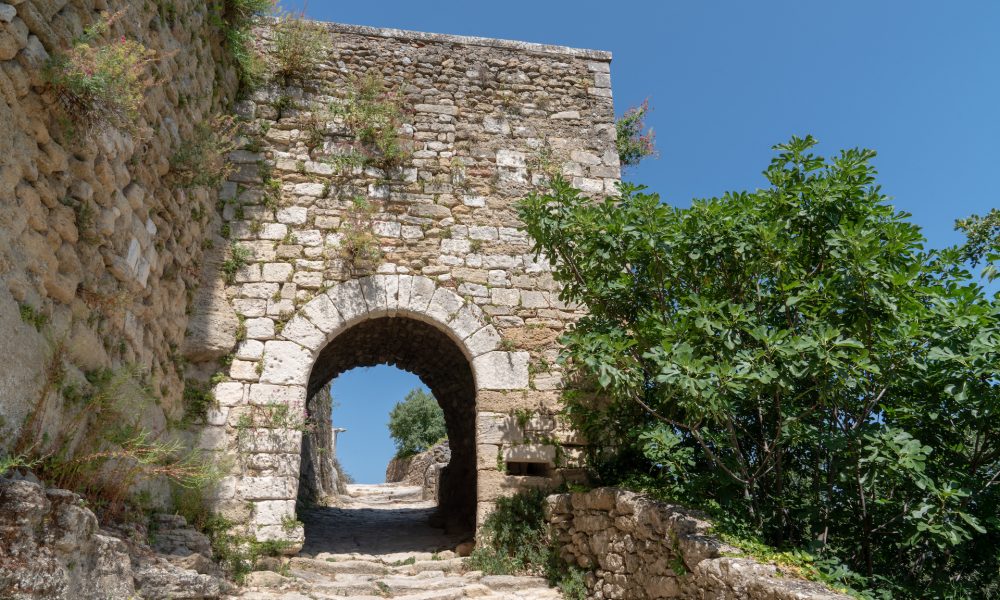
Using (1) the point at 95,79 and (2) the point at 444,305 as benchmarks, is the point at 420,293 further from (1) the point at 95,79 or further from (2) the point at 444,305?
(1) the point at 95,79

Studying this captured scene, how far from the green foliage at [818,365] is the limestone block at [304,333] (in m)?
2.31

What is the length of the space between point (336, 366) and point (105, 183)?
4691 millimetres

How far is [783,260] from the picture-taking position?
14.0ft

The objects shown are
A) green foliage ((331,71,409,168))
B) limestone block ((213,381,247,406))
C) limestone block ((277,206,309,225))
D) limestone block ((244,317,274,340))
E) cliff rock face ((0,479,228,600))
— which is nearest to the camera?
cliff rock face ((0,479,228,600))

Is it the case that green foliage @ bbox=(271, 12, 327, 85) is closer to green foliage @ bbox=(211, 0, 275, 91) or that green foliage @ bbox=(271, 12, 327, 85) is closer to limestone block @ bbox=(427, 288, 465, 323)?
green foliage @ bbox=(211, 0, 275, 91)

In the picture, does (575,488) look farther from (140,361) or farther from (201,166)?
(201,166)

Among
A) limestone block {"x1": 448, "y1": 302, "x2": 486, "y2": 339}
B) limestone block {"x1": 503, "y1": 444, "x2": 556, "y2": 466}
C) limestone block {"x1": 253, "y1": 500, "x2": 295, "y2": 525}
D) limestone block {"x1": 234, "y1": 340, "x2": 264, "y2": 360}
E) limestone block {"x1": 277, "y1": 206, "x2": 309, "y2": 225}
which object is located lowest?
limestone block {"x1": 253, "y1": 500, "x2": 295, "y2": 525}

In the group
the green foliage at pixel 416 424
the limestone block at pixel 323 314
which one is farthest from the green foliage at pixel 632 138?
the green foliage at pixel 416 424

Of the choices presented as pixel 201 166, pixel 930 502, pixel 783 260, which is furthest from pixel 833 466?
pixel 201 166

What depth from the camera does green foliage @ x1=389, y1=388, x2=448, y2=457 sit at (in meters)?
21.6

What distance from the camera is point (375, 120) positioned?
6746mm

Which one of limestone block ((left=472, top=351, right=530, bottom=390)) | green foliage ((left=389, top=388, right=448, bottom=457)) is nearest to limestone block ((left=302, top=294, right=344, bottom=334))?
limestone block ((left=472, top=351, right=530, bottom=390))

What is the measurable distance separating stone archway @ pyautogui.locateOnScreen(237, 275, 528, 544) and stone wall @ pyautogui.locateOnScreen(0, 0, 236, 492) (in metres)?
0.71

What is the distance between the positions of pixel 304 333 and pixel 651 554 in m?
3.41
